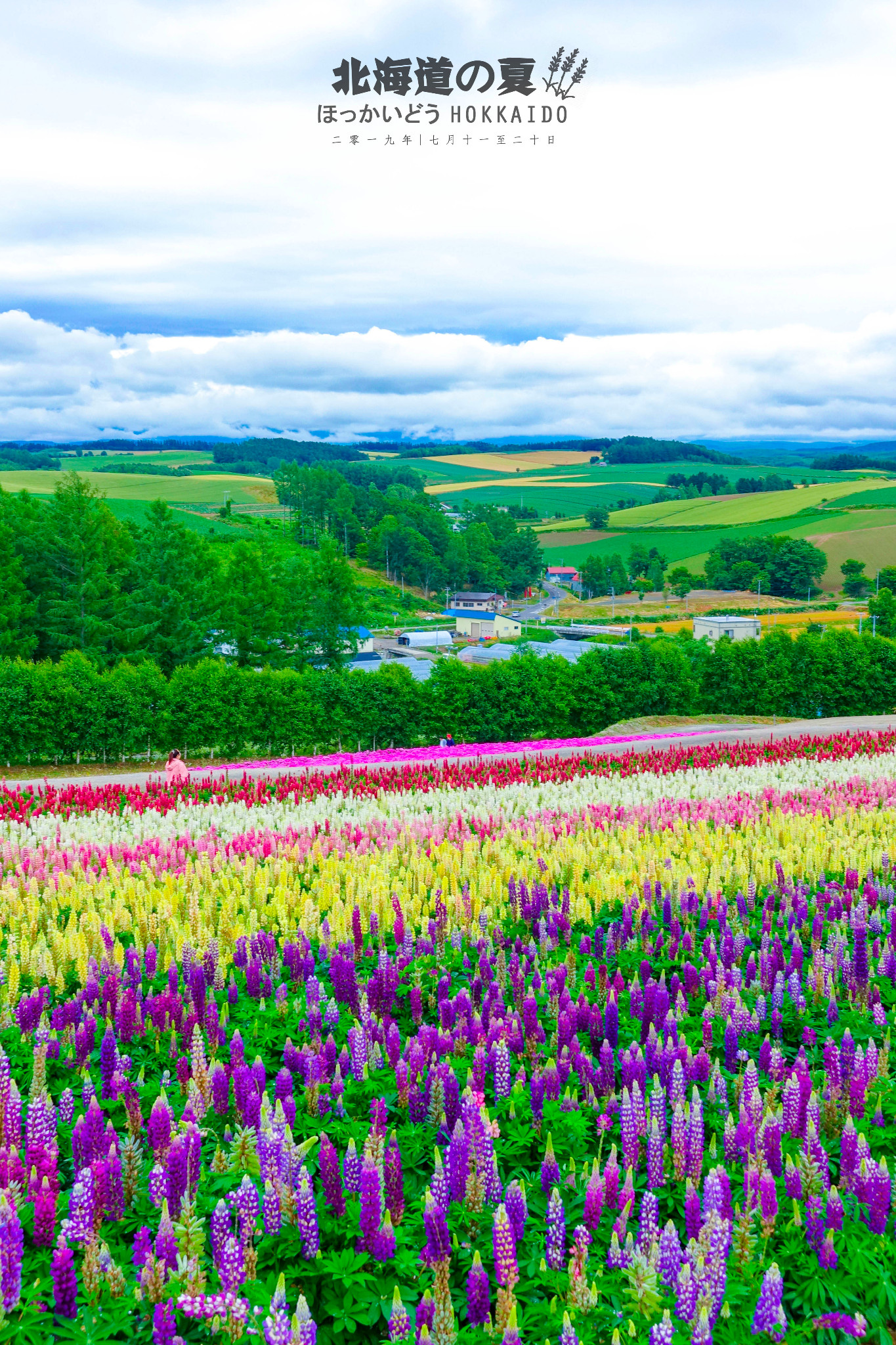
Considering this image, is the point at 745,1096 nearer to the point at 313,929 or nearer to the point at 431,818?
the point at 313,929

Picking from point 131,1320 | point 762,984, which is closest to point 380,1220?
point 131,1320

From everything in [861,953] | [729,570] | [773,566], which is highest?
[773,566]

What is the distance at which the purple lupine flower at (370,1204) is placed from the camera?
Answer: 4004mm

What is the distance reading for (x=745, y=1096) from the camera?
16.5 feet

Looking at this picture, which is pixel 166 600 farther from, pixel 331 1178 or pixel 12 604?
pixel 331 1178

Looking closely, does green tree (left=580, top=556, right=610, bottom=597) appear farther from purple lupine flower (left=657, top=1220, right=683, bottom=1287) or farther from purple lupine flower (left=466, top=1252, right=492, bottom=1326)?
purple lupine flower (left=466, top=1252, right=492, bottom=1326)

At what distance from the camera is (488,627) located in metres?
129

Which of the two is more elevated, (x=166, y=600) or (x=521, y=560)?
(x=521, y=560)

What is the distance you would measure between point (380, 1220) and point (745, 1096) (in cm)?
198

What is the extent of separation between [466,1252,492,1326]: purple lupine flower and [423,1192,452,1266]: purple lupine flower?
0.69ft

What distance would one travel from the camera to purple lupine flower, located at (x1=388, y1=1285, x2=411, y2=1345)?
3.46 m

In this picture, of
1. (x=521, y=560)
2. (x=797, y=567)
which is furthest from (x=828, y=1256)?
(x=521, y=560)

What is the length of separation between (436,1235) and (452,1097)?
3.79ft

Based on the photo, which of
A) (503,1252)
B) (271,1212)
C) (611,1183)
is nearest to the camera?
(503,1252)
